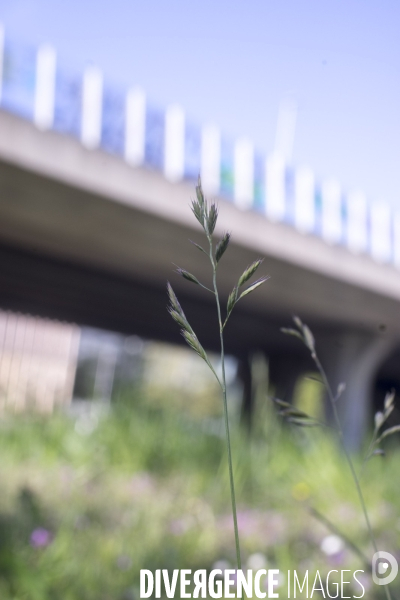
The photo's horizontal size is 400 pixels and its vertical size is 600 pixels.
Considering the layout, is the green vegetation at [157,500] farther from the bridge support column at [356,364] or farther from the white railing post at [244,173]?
the bridge support column at [356,364]

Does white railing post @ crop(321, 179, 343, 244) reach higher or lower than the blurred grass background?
higher

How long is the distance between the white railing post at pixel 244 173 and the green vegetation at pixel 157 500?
3991mm

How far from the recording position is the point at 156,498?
12.9 ft

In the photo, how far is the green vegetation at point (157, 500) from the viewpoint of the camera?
2238 millimetres

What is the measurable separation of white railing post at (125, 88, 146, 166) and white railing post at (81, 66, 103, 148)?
1.56ft

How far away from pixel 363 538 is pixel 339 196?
25.8 ft

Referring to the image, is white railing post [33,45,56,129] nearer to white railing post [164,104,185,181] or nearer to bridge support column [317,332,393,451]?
white railing post [164,104,185,181]

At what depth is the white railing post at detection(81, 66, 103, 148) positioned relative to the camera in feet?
26.2

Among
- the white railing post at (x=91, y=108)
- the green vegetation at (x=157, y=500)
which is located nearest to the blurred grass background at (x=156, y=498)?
the green vegetation at (x=157, y=500)

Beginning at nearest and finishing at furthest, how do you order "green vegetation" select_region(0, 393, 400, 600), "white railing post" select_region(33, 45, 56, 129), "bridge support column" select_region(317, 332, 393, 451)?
"green vegetation" select_region(0, 393, 400, 600)
"white railing post" select_region(33, 45, 56, 129)
"bridge support column" select_region(317, 332, 393, 451)

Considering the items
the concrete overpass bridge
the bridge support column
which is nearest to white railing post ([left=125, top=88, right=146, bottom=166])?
the concrete overpass bridge

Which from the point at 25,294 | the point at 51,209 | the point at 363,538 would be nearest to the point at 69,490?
the point at 363,538

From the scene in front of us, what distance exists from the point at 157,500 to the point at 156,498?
3.1 inches

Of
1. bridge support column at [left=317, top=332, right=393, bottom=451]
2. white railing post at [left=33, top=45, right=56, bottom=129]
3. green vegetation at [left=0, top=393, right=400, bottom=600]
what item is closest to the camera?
green vegetation at [left=0, top=393, right=400, bottom=600]
